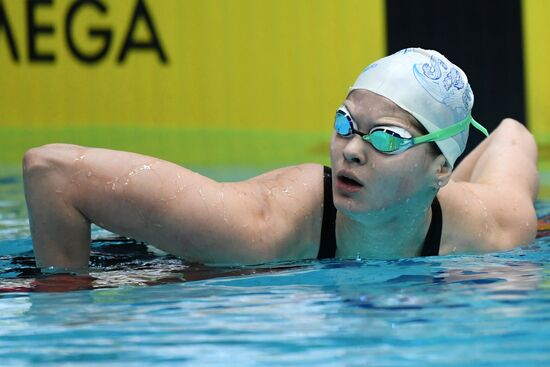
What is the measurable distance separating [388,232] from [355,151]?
0.36 metres

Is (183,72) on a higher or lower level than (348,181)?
higher

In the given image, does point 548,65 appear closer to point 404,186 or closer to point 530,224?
point 530,224

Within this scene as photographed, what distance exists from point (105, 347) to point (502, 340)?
2.58 ft

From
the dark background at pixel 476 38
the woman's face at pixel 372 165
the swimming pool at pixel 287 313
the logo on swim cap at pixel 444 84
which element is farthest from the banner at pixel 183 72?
the woman's face at pixel 372 165

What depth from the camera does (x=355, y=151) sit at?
9.55ft

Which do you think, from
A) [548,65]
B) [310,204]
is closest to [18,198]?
[310,204]

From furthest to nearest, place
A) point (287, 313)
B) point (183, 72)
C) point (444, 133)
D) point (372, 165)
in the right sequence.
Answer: point (183, 72)
point (444, 133)
point (372, 165)
point (287, 313)

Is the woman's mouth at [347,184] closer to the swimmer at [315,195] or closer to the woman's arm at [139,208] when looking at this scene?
the swimmer at [315,195]

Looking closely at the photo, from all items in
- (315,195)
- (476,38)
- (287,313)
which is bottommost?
(287,313)

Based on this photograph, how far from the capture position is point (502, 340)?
2.22 metres

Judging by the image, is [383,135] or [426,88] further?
[426,88]

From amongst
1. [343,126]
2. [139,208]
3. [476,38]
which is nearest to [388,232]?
[343,126]

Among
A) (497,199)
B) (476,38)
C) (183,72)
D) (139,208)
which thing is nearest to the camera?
(139,208)

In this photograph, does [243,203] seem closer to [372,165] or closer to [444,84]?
[372,165]
